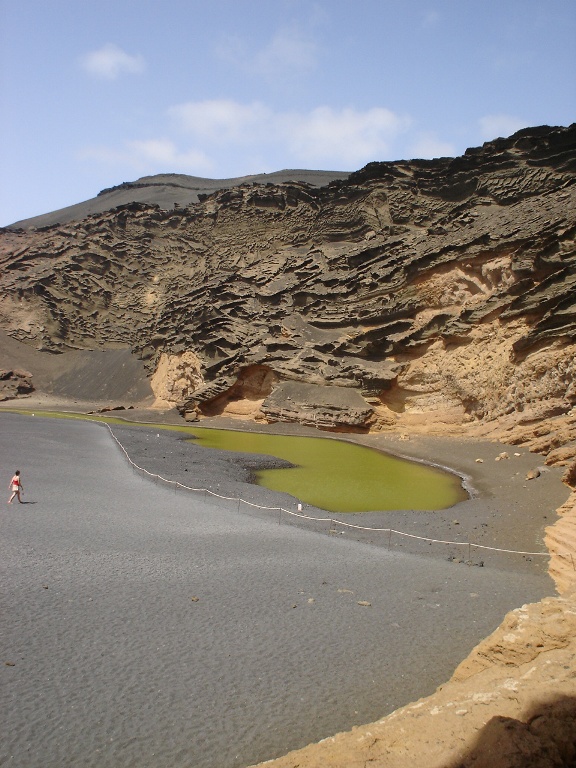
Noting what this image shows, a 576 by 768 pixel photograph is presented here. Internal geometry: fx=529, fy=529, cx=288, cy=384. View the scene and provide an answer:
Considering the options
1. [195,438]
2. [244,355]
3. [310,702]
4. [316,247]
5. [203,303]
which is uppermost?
[316,247]

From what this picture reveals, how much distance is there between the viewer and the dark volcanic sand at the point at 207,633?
4.29 m

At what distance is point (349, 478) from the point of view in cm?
2200

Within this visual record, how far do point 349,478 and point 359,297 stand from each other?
22.3 meters

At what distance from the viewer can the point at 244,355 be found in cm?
4341

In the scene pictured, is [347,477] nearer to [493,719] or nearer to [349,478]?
[349,478]

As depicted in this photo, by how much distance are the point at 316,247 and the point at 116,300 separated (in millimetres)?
29965

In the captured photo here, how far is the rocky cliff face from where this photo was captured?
2942cm

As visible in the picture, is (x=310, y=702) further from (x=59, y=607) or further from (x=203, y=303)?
(x=203, y=303)

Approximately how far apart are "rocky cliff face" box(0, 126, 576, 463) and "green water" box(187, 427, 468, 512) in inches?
178

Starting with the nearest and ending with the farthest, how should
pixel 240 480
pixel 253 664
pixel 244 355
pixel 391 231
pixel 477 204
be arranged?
1. pixel 253 664
2. pixel 240 480
3. pixel 477 204
4. pixel 244 355
5. pixel 391 231

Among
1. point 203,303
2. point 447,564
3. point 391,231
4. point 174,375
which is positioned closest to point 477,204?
point 391,231

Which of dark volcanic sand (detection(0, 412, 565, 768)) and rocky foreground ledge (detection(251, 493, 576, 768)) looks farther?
dark volcanic sand (detection(0, 412, 565, 768))

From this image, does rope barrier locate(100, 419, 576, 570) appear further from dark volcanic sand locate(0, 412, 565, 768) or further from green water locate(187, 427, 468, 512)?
green water locate(187, 427, 468, 512)

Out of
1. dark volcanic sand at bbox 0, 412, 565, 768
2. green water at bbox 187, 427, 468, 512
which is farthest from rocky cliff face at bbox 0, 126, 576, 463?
dark volcanic sand at bbox 0, 412, 565, 768
